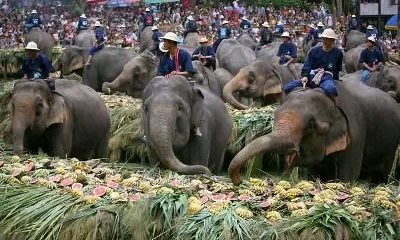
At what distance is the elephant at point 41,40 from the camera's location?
2302 cm

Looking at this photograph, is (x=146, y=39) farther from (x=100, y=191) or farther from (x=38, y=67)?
(x=100, y=191)

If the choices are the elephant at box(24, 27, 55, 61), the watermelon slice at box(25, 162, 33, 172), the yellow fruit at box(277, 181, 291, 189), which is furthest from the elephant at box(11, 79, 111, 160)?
the elephant at box(24, 27, 55, 61)

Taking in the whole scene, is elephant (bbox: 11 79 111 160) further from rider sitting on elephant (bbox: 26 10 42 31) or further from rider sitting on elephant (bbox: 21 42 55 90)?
rider sitting on elephant (bbox: 26 10 42 31)

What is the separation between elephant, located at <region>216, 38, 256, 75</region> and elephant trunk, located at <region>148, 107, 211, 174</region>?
11981mm

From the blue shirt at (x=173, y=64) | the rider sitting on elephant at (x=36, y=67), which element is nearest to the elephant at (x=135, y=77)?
the rider sitting on elephant at (x=36, y=67)

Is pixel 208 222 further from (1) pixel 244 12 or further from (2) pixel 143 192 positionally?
(1) pixel 244 12

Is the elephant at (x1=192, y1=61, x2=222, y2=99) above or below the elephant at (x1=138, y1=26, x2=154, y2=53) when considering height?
above

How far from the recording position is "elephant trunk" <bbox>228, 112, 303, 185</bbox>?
22.7 ft

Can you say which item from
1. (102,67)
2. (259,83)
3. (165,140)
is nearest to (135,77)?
(102,67)

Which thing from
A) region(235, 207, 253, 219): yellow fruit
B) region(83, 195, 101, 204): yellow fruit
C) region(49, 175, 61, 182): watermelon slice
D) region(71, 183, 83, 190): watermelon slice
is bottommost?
region(49, 175, 61, 182): watermelon slice

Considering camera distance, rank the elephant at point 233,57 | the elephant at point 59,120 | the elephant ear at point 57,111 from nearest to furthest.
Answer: the elephant at point 59,120 → the elephant ear at point 57,111 → the elephant at point 233,57

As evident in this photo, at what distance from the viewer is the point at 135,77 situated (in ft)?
58.5

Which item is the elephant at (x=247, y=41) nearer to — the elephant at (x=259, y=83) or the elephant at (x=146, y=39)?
the elephant at (x=146, y=39)

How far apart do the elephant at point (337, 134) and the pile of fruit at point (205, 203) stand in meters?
0.54
